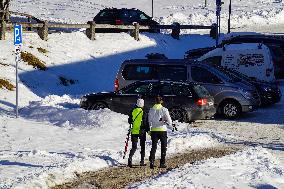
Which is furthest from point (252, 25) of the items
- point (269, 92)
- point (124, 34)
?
point (269, 92)

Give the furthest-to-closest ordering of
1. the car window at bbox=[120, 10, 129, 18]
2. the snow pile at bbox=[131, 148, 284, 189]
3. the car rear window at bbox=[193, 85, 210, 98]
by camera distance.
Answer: the car window at bbox=[120, 10, 129, 18] < the car rear window at bbox=[193, 85, 210, 98] < the snow pile at bbox=[131, 148, 284, 189]

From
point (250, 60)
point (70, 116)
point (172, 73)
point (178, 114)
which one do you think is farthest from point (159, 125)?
point (250, 60)

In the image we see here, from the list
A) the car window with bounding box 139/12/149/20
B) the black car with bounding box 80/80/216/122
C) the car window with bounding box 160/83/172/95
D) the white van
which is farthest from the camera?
the car window with bounding box 139/12/149/20

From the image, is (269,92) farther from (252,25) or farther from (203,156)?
(252,25)

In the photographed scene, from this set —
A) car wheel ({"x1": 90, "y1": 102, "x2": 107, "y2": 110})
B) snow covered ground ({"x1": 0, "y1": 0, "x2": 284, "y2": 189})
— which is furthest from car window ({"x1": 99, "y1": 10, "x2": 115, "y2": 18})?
car wheel ({"x1": 90, "y1": 102, "x2": 107, "y2": 110})

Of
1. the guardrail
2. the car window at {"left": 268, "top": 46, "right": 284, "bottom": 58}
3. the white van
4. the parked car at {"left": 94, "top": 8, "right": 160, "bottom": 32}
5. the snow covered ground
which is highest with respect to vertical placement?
the parked car at {"left": 94, "top": 8, "right": 160, "bottom": 32}

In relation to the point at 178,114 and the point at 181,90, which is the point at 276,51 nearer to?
the point at 181,90

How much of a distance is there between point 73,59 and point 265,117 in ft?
34.0

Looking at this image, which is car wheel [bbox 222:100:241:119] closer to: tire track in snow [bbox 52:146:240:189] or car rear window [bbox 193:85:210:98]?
car rear window [bbox 193:85:210:98]

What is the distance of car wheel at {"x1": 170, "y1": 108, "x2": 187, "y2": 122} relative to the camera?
19.9 m

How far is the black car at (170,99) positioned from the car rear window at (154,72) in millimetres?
1405

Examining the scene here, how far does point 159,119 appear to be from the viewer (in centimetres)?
1373

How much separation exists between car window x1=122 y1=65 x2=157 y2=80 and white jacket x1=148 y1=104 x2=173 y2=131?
8177 mm

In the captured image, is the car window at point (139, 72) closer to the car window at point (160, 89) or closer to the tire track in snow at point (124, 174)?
the car window at point (160, 89)
